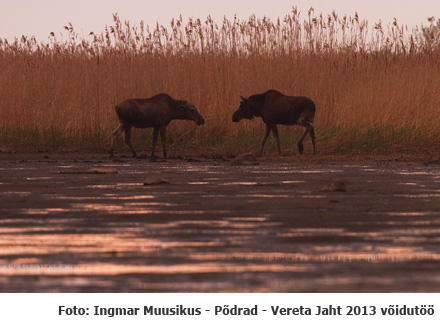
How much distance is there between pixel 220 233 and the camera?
24.7 feet

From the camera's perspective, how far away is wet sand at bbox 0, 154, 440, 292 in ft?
18.7

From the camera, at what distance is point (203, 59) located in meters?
22.1

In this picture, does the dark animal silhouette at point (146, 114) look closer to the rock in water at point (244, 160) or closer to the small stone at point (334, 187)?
the rock in water at point (244, 160)

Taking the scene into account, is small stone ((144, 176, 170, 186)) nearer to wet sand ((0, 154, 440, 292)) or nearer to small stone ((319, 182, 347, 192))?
wet sand ((0, 154, 440, 292))

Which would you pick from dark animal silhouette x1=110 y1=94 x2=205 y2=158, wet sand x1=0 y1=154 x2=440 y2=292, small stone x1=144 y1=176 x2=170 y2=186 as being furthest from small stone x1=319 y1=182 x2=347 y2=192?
dark animal silhouette x1=110 y1=94 x2=205 y2=158

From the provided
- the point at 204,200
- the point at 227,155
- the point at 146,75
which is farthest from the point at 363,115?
the point at 204,200

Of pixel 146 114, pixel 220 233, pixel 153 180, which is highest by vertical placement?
pixel 146 114

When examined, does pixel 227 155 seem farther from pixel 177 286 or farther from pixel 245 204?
pixel 177 286

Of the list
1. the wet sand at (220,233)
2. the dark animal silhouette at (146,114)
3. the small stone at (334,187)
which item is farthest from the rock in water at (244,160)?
the small stone at (334,187)

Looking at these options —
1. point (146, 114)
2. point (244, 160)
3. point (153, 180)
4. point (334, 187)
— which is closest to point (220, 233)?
point (334, 187)

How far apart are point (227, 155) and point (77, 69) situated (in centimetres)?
539

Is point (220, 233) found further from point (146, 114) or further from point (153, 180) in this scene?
point (146, 114)

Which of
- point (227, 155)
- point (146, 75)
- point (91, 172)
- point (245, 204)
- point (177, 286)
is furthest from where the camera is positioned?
point (146, 75)
